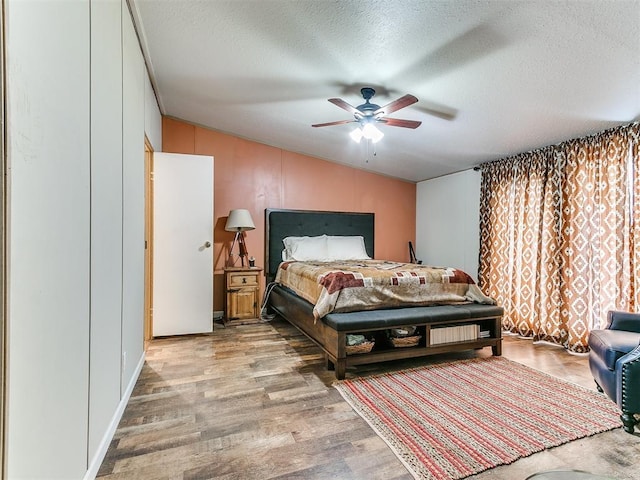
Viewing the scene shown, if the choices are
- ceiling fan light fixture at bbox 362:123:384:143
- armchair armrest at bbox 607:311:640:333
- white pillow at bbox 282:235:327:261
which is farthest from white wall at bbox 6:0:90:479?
armchair armrest at bbox 607:311:640:333

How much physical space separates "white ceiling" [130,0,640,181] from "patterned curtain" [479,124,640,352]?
0.28m

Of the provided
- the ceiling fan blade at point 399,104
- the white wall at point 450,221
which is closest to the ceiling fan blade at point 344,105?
the ceiling fan blade at point 399,104

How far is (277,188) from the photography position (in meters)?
4.81

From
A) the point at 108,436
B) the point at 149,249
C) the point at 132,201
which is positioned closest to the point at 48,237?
the point at 108,436

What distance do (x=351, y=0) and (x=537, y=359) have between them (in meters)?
3.34

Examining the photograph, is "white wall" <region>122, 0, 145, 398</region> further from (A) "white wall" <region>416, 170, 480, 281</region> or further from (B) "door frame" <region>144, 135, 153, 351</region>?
(A) "white wall" <region>416, 170, 480, 281</region>

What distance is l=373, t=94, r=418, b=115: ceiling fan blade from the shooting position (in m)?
2.35

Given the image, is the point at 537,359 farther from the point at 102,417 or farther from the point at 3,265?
the point at 3,265

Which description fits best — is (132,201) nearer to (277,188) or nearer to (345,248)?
(277,188)

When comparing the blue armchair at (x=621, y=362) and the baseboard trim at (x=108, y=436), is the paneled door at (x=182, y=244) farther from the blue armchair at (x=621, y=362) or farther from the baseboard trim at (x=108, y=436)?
the blue armchair at (x=621, y=362)

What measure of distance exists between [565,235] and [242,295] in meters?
3.77

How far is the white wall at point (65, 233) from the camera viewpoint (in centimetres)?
88

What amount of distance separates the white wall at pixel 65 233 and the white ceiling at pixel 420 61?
2.20 ft

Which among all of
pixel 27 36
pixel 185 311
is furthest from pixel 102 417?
pixel 185 311
